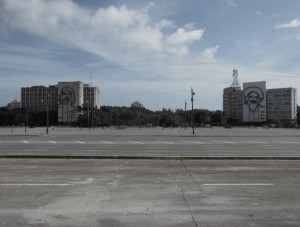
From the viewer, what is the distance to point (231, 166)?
15938 millimetres

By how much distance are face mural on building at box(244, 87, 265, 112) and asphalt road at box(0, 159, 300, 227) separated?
590 feet

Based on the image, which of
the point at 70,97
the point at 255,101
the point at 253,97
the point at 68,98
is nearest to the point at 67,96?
the point at 68,98

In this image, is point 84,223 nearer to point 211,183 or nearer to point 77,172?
point 211,183

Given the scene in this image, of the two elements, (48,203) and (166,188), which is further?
(166,188)

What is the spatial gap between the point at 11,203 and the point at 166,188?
12.7ft

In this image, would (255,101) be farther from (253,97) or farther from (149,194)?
(149,194)

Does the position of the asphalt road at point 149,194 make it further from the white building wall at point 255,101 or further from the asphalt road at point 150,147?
the white building wall at point 255,101

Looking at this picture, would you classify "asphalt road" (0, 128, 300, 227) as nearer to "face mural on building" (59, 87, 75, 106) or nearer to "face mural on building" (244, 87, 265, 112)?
"face mural on building" (59, 87, 75, 106)

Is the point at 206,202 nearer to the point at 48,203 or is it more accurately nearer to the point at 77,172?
the point at 48,203

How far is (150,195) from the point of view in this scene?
10.1m

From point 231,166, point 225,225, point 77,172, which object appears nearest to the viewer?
point 225,225

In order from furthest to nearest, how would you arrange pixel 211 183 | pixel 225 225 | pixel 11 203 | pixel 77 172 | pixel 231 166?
pixel 231 166 → pixel 77 172 → pixel 211 183 → pixel 11 203 → pixel 225 225

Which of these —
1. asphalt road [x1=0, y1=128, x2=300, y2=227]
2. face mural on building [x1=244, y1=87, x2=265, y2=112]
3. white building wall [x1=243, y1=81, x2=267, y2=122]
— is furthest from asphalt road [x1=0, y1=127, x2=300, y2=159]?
white building wall [x1=243, y1=81, x2=267, y2=122]

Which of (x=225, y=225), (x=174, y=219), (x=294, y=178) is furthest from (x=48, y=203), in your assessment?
(x=294, y=178)
